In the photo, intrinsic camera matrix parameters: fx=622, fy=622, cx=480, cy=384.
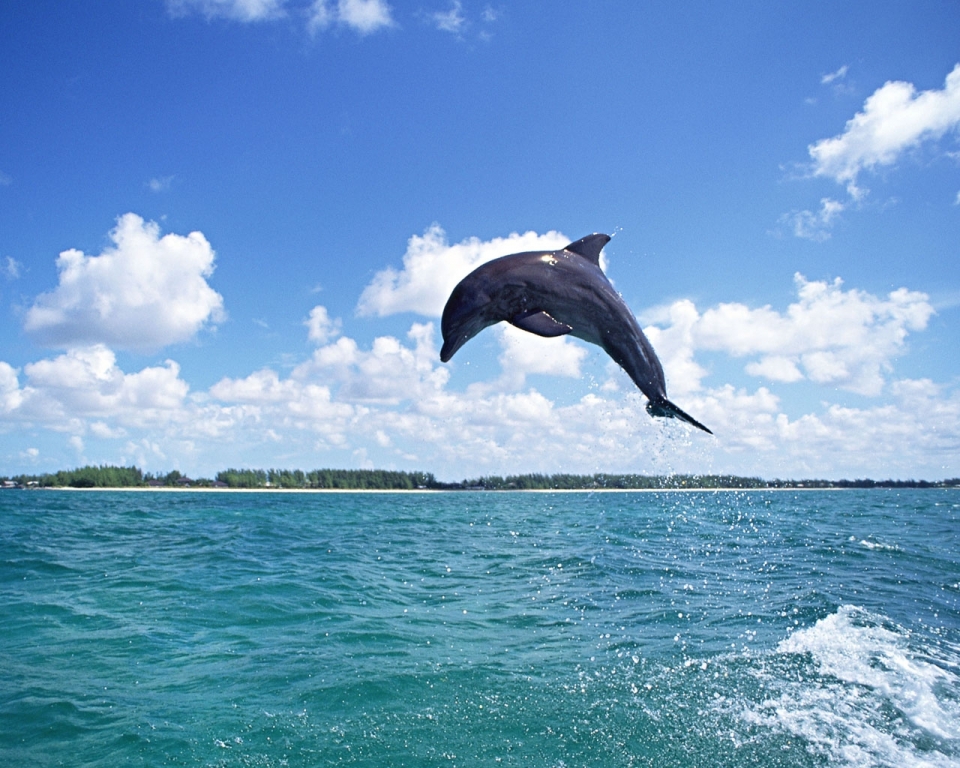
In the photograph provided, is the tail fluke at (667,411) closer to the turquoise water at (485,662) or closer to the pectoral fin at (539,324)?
the pectoral fin at (539,324)

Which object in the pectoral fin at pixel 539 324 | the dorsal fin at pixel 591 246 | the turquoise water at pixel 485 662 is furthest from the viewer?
the turquoise water at pixel 485 662

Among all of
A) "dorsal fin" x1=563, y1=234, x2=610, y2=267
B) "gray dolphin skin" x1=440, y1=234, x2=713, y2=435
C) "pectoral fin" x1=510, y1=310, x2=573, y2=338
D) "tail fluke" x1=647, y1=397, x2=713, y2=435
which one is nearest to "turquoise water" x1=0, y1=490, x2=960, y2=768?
"tail fluke" x1=647, y1=397, x2=713, y2=435

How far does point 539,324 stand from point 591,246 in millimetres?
1133

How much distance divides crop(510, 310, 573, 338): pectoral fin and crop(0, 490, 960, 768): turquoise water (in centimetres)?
468

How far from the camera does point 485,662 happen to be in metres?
9.47

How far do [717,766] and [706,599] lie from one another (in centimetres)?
730

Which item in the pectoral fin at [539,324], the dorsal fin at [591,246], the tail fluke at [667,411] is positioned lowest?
the tail fluke at [667,411]

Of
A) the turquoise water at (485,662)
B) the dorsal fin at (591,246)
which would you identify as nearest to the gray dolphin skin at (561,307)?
the dorsal fin at (591,246)

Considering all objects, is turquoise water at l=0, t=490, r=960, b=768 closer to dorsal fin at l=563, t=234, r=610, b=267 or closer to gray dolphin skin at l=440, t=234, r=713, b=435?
gray dolphin skin at l=440, t=234, r=713, b=435

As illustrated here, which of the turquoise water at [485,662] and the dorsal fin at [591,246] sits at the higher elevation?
the dorsal fin at [591,246]

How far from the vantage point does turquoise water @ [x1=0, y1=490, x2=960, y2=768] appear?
23.0 ft

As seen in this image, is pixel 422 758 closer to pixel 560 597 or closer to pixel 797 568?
pixel 560 597

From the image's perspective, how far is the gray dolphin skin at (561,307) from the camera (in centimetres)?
510

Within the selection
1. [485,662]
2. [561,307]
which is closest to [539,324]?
[561,307]
